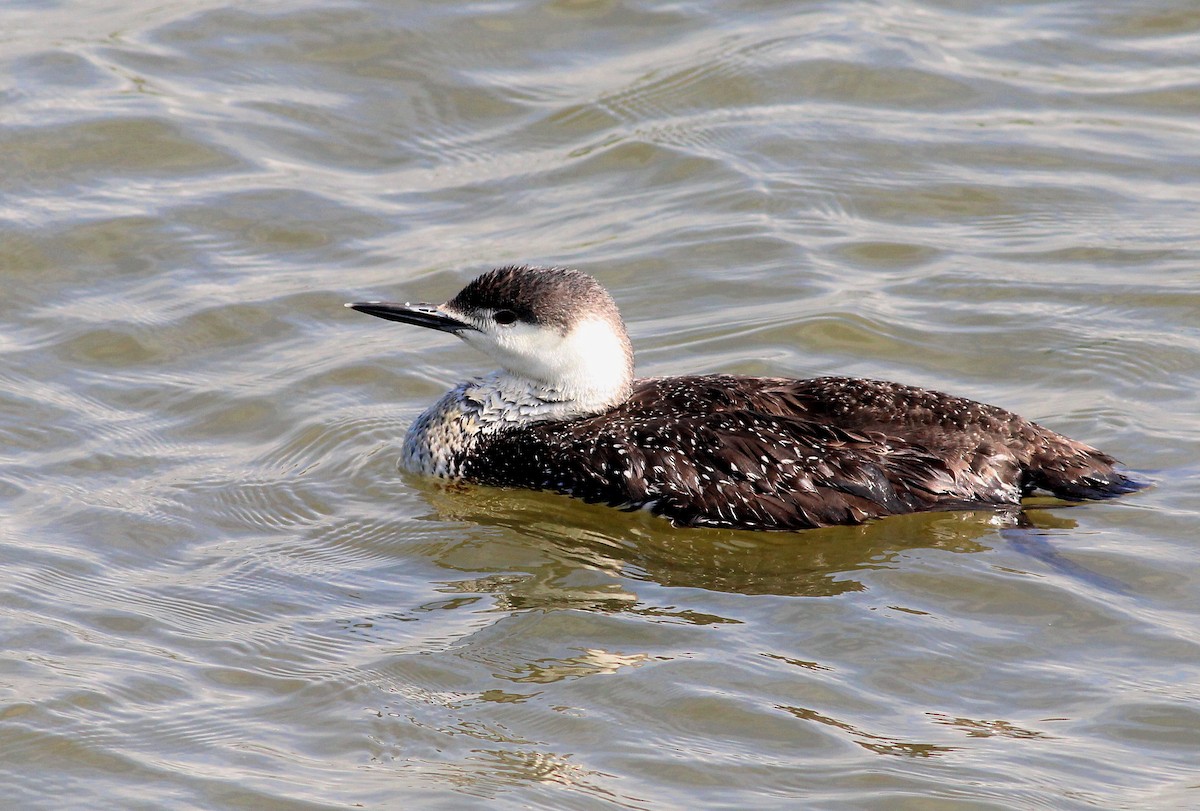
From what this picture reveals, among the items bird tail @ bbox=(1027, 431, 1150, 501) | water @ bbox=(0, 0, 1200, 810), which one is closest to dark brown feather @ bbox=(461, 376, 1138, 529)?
bird tail @ bbox=(1027, 431, 1150, 501)

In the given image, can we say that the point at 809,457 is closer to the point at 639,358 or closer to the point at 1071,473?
the point at 1071,473

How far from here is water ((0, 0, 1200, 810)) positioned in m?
5.29

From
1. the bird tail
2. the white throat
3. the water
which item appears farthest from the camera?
the white throat

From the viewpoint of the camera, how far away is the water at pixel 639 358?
529 centimetres

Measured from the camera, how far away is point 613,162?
9.75 metres

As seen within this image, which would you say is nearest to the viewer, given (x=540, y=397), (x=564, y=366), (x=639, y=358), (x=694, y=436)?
(x=694, y=436)

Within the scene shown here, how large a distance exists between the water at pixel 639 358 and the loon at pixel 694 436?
15 cm

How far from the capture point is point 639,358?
8.14 m

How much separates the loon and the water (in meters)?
0.15

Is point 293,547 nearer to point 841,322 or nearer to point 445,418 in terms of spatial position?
point 445,418

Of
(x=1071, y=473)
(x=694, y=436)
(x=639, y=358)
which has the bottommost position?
(x=1071, y=473)

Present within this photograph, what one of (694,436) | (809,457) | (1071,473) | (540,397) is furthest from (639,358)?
(1071,473)

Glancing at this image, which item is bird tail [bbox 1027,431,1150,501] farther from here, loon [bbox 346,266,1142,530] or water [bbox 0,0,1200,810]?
water [bbox 0,0,1200,810]

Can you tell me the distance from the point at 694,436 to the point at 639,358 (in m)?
1.52
